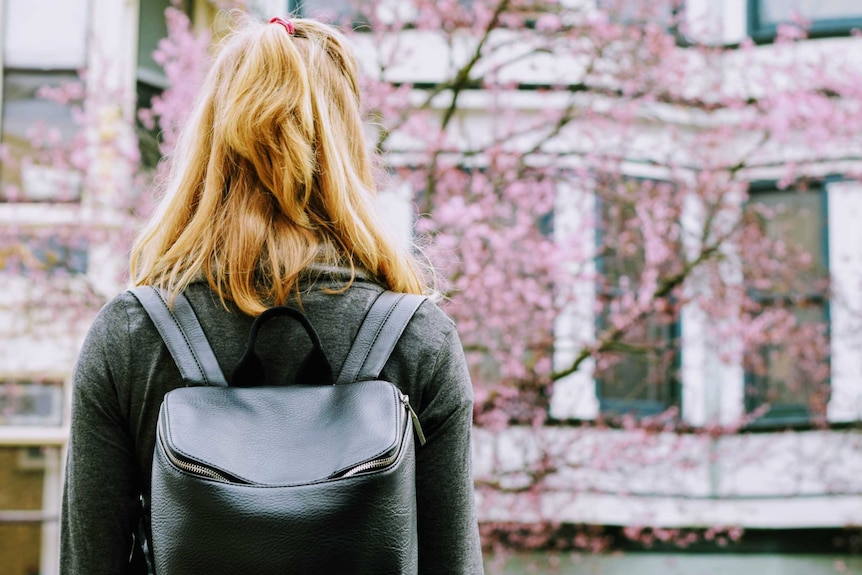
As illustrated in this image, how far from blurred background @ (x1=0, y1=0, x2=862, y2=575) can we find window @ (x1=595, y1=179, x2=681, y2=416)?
0.03m

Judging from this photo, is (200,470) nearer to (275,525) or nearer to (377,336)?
(275,525)

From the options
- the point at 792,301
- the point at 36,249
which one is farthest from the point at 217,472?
the point at 792,301

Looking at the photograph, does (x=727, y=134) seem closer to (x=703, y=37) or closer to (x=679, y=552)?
(x=703, y=37)

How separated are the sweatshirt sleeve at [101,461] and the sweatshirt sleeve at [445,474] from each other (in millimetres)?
512

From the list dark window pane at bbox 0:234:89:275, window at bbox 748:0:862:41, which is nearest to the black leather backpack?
dark window pane at bbox 0:234:89:275

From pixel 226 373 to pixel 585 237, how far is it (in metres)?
6.68

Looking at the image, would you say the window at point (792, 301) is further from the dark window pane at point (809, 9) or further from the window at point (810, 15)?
the dark window pane at point (809, 9)

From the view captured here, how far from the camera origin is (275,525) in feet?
4.83

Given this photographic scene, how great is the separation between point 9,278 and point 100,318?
7.32 m

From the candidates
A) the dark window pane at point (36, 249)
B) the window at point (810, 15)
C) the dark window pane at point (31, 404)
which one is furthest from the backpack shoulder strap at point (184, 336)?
the window at point (810, 15)

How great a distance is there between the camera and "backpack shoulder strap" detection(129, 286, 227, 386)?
1648 mm

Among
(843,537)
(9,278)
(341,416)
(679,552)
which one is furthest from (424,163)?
(341,416)

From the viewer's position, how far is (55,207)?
825cm

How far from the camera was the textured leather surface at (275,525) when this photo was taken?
4.84 ft
